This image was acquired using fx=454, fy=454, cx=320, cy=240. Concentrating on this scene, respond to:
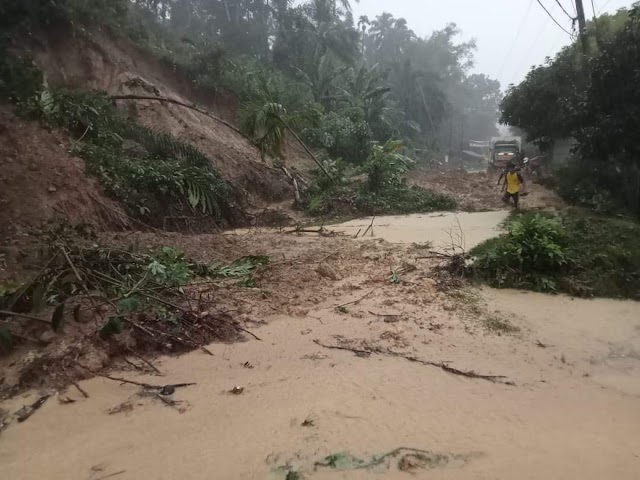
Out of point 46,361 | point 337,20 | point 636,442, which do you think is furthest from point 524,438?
point 337,20

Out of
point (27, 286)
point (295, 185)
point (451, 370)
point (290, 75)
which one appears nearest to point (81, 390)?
point (27, 286)

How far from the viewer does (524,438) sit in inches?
125

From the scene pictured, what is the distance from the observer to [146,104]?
542 inches

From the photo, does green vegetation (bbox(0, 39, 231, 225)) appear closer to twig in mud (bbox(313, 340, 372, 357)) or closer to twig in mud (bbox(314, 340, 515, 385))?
twig in mud (bbox(313, 340, 372, 357))

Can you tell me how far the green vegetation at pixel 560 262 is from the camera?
617 cm

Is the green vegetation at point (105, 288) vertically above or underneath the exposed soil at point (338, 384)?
above

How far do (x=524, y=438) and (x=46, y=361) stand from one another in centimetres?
388

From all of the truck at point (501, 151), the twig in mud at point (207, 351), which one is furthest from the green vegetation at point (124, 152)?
the truck at point (501, 151)

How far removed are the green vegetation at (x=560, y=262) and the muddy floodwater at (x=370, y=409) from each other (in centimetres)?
90

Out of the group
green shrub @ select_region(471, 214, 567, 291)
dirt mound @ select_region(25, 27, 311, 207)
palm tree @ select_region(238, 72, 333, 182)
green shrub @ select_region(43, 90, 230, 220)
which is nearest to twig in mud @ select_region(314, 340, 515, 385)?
green shrub @ select_region(471, 214, 567, 291)

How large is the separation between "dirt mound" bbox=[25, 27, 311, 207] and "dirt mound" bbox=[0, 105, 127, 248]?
4072 millimetres

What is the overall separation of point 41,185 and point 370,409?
7059 mm

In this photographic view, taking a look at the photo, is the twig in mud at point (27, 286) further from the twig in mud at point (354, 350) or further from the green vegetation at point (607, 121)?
the green vegetation at point (607, 121)

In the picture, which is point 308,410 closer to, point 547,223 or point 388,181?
point 547,223
